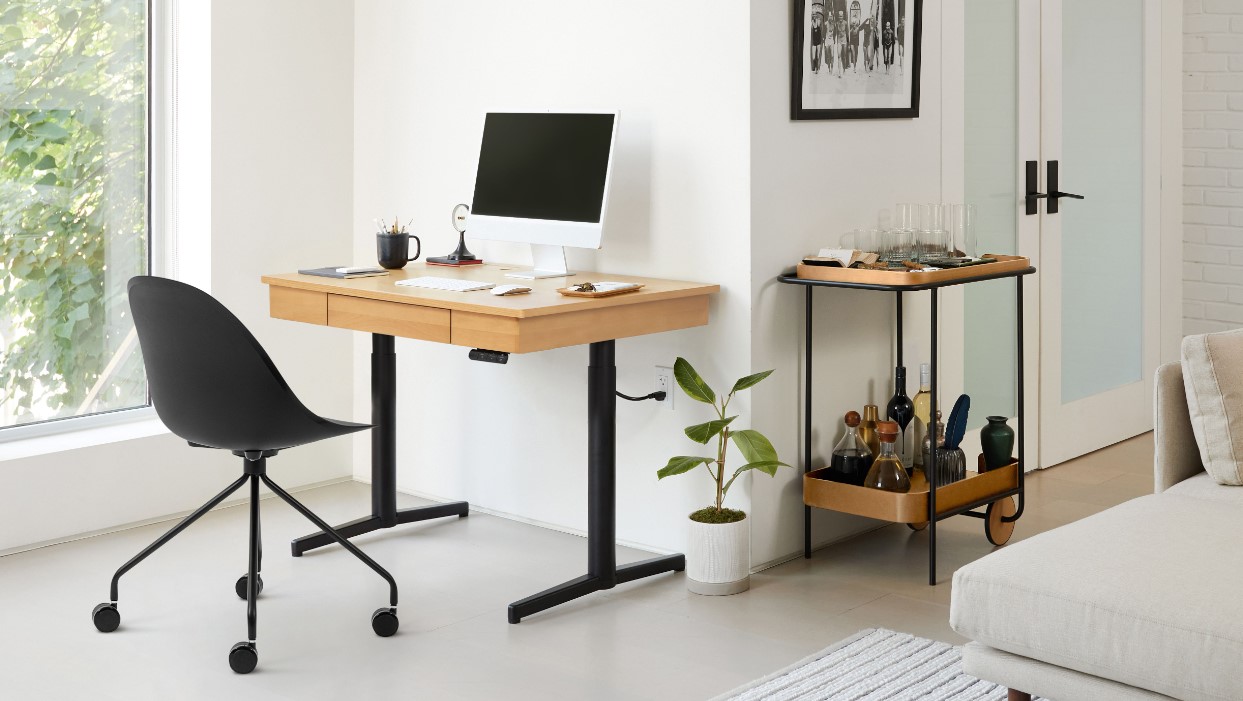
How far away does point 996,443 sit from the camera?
151 inches

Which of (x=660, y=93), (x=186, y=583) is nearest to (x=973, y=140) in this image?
(x=660, y=93)

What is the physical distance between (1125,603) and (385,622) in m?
1.67

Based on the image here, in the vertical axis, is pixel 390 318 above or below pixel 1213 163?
below

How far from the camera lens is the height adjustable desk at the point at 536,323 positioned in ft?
10.2

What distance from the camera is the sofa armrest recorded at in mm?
2912

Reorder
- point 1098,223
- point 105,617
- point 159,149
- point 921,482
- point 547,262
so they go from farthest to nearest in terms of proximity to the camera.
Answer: point 1098,223, point 159,149, point 547,262, point 921,482, point 105,617

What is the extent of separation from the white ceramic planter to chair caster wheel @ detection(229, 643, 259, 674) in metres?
1.13

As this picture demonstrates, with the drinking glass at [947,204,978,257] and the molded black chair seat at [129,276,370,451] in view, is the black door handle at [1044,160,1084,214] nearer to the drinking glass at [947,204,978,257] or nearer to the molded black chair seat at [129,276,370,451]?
the drinking glass at [947,204,978,257]

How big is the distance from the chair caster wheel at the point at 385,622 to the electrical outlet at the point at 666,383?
1000 mm

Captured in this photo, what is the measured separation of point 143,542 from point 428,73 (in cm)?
168

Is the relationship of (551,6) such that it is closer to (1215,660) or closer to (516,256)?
(516,256)

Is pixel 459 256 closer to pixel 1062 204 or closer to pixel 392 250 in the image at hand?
pixel 392 250

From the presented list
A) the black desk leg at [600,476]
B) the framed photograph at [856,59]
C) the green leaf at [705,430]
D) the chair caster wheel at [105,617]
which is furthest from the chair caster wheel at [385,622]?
the framed photograph at [856,59]

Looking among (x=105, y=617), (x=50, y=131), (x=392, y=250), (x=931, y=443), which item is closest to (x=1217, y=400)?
(x=931, y=443)
